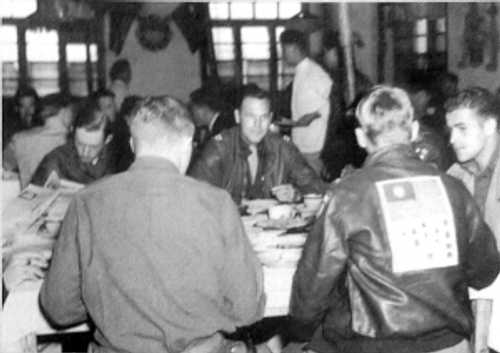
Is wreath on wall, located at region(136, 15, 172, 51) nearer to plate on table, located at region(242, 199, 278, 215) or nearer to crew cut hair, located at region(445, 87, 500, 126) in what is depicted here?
plate on table, located at region(242, 199, 278, 215)

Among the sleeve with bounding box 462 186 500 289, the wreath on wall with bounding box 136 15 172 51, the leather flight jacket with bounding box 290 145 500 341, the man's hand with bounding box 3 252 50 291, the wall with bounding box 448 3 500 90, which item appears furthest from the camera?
the wreath on wall with bounding box 136 15 172 51

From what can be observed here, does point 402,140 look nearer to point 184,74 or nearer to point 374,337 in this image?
point 374,337

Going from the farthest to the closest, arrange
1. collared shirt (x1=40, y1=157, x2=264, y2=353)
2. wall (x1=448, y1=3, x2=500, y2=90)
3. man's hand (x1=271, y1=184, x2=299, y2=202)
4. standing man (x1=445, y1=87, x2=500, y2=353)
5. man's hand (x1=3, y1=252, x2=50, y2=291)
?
wall (x1=448, y1=3, x2=500, y2=90), man's hand (x1=271, y1=184, x2=299, y2=202), standing man (x1=445, y1=87, x2=500, y2=353), man's hand (x1=3, y1=252, x2=50, y2=291), collared shirt (x1=40, y1=157, x2=264, y2=353)

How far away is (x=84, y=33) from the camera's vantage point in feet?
22.6

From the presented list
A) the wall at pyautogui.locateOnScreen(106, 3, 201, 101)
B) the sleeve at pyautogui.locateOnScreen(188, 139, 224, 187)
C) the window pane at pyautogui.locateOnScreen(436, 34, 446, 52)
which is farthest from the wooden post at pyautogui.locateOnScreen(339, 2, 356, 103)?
the wall at pyautogui.locateOnScreen(106, 3, 201, 101)

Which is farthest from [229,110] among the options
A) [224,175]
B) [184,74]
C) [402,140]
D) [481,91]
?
[402,140]

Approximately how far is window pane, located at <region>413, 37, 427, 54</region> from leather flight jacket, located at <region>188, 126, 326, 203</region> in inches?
146

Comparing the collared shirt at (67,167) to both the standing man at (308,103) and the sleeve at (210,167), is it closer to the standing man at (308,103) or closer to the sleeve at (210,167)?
the sleeve at (210,167)

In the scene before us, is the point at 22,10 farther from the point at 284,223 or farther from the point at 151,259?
the point at 151,259

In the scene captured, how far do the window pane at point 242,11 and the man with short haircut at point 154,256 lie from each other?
611 cm

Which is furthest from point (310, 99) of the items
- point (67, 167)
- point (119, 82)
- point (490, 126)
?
point (490, 126)

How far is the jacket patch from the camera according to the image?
1530 mm

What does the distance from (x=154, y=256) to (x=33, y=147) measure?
85.2 inches

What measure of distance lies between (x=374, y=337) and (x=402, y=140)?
1.39 feet
